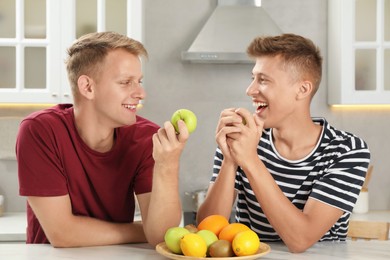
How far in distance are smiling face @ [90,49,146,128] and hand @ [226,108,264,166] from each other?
13.5 inches

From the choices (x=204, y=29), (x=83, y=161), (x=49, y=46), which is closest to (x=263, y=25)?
(x=204, y=29)

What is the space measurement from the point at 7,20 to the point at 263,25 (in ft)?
4.90

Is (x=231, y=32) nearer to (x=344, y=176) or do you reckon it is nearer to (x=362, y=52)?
(x=362, y=52)

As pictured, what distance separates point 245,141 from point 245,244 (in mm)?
433

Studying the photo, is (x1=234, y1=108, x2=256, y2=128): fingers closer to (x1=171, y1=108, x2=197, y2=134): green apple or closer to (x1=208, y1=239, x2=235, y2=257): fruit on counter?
(x1=171, y1=108, x2=197, y2=134): green apple

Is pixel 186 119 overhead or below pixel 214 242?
overhead

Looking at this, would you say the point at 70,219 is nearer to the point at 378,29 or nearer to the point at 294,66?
the point at 294,66

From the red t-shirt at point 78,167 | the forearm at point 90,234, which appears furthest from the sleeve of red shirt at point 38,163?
the forearm at point 90,234

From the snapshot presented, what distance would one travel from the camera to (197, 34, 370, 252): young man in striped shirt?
7.09 ft

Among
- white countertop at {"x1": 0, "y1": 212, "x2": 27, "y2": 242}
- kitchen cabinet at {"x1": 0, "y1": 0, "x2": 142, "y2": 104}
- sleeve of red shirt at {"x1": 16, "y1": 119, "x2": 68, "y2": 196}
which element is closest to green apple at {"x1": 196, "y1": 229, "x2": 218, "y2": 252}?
sleeve of red shirt at {"x1": 16, "y1": 119, "x2": 68, "y2": 196}

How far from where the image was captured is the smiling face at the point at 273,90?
245 cm

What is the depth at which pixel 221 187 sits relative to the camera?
7.86ft

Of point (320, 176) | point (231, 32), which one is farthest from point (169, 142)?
point (231, 32)

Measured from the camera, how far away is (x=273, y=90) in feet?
8.06
